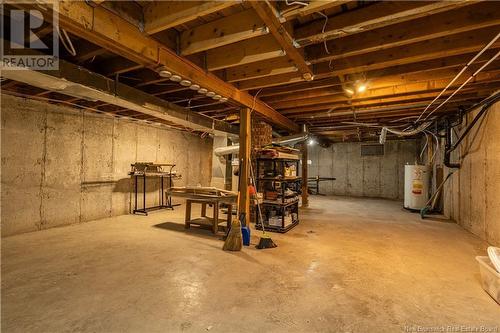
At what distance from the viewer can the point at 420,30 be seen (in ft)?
7.04

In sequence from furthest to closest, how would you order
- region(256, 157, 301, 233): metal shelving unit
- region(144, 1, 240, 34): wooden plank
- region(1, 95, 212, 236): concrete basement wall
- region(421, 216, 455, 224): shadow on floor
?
region(421, 216, 455, 224): shadow on floor → region(256, 157, 301, 233): metal shelving unit → region(1, 95, 212, 236): concrete basement wall → region(144, 1, 240, 34): wooden plank

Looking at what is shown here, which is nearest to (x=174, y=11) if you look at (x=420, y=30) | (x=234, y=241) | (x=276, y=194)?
(x=420, y=30)

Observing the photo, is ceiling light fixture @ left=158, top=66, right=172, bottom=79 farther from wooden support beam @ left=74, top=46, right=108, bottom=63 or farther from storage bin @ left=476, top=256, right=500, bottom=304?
storage bin @ left=476, top=256, right=500, bottom=304

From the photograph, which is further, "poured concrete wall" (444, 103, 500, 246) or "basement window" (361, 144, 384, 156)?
"basement window" (361, 144, 384, 156)

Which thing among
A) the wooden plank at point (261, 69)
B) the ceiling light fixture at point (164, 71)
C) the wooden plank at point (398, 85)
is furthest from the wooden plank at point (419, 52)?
the ceiling light fixture at point (164, 71)

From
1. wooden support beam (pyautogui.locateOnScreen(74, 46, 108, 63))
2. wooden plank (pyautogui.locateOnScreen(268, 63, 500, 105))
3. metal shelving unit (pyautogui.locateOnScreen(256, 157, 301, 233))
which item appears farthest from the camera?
metal shelving unit (pyautogui.locateOnScreen(256, 157, 301, 233))

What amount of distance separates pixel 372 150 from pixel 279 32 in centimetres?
876

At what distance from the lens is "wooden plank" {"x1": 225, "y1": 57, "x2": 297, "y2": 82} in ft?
9.62

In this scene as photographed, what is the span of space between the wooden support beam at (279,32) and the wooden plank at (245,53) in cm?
13

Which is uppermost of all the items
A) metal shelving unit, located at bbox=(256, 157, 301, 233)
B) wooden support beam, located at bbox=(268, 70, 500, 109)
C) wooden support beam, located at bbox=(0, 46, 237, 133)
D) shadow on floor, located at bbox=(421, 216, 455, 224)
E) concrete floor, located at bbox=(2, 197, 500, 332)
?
wooden support beam, located at bbox=(268, 70, 500, 109)

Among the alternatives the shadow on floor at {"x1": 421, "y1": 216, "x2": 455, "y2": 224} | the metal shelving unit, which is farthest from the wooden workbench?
the shadow on floor at {"x1": 421, "y1": 216, "x2": 455, "y2": 224}

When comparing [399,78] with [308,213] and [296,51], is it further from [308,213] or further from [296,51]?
[308,213]

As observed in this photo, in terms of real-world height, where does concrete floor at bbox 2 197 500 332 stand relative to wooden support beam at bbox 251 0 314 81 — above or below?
below

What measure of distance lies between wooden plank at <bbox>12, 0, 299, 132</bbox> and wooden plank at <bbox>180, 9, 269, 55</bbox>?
0.23 metres
